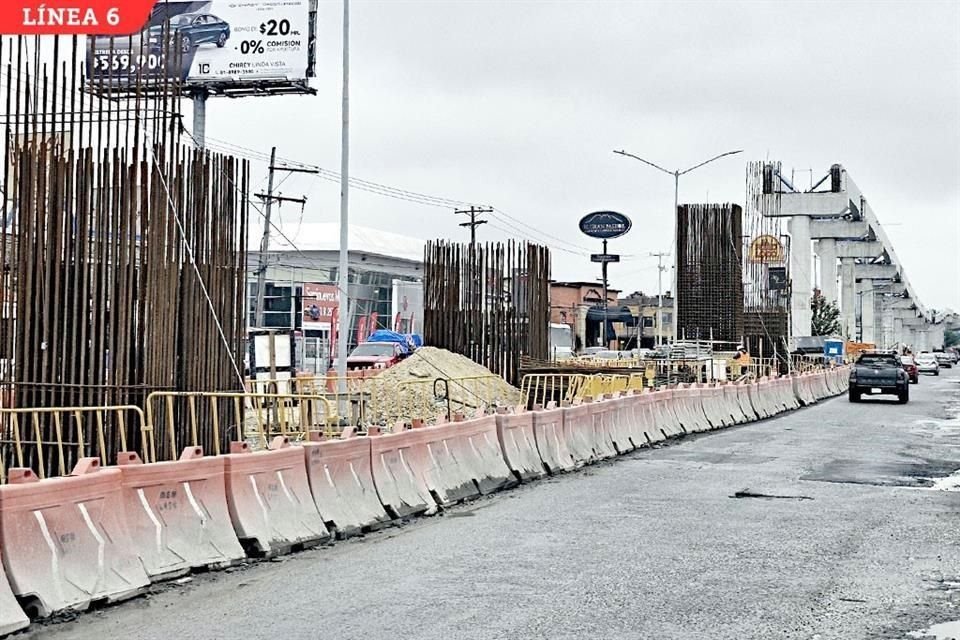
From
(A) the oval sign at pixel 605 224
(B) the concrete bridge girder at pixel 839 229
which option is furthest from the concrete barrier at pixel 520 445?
(B) the concrete bridge girder at pixel 839 229

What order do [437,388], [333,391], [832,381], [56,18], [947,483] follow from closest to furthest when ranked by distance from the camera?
[56,18], [947,483], [333,391], [437,388], [832,381]

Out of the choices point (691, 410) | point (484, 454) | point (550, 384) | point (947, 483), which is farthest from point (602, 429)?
point (550, 384)

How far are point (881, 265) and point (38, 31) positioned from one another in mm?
104366

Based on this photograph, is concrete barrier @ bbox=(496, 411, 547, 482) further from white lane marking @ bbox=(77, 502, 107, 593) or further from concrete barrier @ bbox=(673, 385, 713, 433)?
concrete barrier @ bbox=(673, 385, 713, 433)

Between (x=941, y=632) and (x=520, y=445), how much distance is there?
959 cm

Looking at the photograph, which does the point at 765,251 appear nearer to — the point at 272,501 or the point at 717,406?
the point at 717,406

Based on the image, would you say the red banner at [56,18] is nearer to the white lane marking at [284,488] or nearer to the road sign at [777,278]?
A: the white lane marking at [284,488]

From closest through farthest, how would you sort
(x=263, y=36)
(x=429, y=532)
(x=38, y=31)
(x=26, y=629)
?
(x=26, y=629) → (x=429, y=532) → (x=38, y=31) → (x=263, y=36)

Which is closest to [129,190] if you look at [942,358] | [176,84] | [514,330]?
[176,84]

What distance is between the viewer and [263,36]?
4425cm

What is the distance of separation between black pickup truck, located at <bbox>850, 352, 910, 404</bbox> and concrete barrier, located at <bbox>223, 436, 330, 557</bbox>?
34325 millimetres

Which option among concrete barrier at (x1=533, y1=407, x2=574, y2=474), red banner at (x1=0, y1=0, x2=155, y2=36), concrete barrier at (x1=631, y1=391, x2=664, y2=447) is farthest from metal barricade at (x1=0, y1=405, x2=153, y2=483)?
concrete barrier at (x1=631, y1=391, x2=664, y2=447)

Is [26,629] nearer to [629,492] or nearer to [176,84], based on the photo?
[176,84]

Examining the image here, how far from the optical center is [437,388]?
3147 cm
